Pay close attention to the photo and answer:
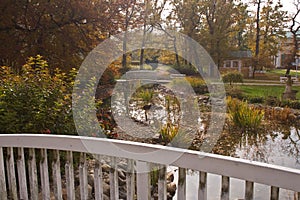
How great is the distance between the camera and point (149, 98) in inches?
287

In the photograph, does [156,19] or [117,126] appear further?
[156,19]

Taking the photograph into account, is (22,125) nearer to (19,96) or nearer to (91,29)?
(19,96)

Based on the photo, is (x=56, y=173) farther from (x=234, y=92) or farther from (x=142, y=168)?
(x=234, y=92)

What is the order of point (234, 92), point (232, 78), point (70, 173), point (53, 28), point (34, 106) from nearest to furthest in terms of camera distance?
point (70, 173) < point (34, 106) < point (53, 28) < point (234, 92) < point (232, 78)

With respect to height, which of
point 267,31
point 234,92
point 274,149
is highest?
point 267,31

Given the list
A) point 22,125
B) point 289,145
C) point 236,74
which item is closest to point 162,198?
point 22,125

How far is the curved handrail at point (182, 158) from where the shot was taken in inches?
35.1

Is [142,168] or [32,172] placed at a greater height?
[142,168]

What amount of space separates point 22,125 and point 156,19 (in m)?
→ 11.0

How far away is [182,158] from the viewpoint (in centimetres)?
106

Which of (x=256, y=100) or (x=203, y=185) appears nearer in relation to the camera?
(x=203, y=185)

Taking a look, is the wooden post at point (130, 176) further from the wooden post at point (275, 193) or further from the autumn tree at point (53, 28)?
the autumn tree at point (53, 28)

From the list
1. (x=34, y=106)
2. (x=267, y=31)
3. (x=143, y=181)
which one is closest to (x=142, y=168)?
(x=143, y=181)

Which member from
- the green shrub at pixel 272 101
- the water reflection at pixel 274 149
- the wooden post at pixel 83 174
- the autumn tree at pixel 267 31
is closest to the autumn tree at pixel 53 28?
the water reflection at pixel 274 149
